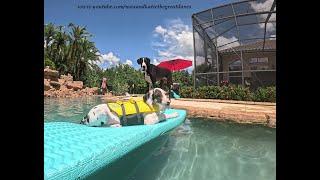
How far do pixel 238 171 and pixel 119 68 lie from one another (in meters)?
21.3

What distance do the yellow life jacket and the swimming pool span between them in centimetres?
53

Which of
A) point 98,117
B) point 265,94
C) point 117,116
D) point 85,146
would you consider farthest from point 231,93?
point 85,146

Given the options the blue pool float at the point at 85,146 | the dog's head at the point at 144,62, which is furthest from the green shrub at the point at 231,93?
the blue pool float at the point at 85,146

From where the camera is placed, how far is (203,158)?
186 inches

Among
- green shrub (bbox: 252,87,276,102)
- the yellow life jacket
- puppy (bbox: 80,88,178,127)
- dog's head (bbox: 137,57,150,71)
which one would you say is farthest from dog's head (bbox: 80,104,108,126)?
green shrub (bbox: 252,87,276,102)

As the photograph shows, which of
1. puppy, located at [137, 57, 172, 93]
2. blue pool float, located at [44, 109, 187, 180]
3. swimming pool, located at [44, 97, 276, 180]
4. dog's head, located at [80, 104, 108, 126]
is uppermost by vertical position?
puppy, located at [137, 57, 172, 93]

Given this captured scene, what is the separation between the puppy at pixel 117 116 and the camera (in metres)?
4.42

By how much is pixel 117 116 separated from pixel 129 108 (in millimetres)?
239

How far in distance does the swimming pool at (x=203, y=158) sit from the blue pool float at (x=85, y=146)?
12 cm

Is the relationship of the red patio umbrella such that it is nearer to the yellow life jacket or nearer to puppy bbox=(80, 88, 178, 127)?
puppy bbox=(80, 88, 178, 127)

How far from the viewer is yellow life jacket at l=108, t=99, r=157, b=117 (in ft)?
14.7
